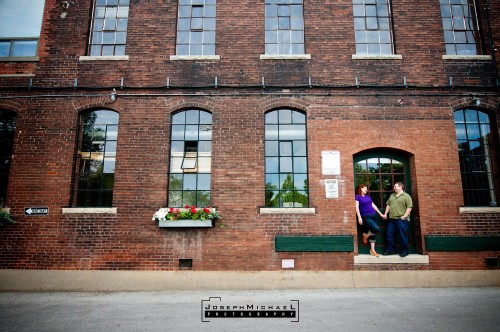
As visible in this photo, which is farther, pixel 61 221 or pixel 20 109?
pixel 20 109

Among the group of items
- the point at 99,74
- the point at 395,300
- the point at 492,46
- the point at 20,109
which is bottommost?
the point at 395,300

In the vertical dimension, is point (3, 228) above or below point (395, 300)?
above

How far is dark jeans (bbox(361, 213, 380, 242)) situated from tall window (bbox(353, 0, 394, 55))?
4.54m

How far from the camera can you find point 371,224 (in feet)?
25.1

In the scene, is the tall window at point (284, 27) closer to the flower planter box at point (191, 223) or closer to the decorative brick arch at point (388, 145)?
the decorative brick arch at point (388, 145)

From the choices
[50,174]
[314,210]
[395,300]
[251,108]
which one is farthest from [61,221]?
[395,300]

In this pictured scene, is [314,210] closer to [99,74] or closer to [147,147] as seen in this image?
[147,147]

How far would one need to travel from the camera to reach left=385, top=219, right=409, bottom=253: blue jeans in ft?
24.7

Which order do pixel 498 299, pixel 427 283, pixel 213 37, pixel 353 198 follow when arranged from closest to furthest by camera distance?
pixel 498 299 → pixel 427 283 → pixel 353 198 → pixel 213 37

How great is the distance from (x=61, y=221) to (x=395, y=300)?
781cm

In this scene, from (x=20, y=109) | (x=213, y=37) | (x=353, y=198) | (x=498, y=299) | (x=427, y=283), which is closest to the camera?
(x=498, y=299)

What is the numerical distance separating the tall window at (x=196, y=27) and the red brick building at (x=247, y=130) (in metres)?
0.05

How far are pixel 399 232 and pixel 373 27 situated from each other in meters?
5.79

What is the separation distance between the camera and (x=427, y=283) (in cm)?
736
